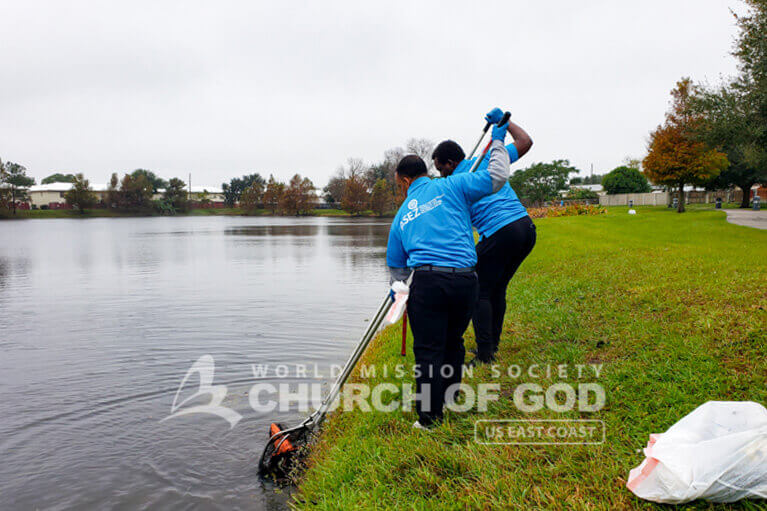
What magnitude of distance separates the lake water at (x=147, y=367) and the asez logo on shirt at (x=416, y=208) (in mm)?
2290

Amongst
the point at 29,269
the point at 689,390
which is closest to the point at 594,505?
the point at 689,390

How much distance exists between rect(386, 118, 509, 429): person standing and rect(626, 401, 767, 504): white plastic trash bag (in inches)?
57.0

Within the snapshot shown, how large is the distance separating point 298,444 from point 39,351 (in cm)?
595

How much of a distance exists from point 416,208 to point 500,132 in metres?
0.97

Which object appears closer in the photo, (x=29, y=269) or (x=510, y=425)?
(x=510, y=425)

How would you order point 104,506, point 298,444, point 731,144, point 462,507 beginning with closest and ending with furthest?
point 462,507
point 104,506
point 298,444
point 731,144

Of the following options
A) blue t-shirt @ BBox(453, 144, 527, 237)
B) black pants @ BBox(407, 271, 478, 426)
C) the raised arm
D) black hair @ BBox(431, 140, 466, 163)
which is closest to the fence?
blue t-shirt @ BBox(453, 144, 527, 237)

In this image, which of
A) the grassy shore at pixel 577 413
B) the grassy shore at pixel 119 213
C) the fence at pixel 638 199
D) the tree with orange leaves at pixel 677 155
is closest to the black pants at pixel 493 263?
the grassy shore at pixel 577 413

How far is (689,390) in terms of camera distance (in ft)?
11.6

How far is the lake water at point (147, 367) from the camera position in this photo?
410 cm

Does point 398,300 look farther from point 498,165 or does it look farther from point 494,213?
point 494,213

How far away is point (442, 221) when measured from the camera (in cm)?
361

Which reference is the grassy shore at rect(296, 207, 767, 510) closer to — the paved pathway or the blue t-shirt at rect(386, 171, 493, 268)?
the blue t-shirt at rect(386, 171, 493, 268)

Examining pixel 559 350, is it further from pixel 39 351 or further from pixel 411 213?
pixel 39 351
